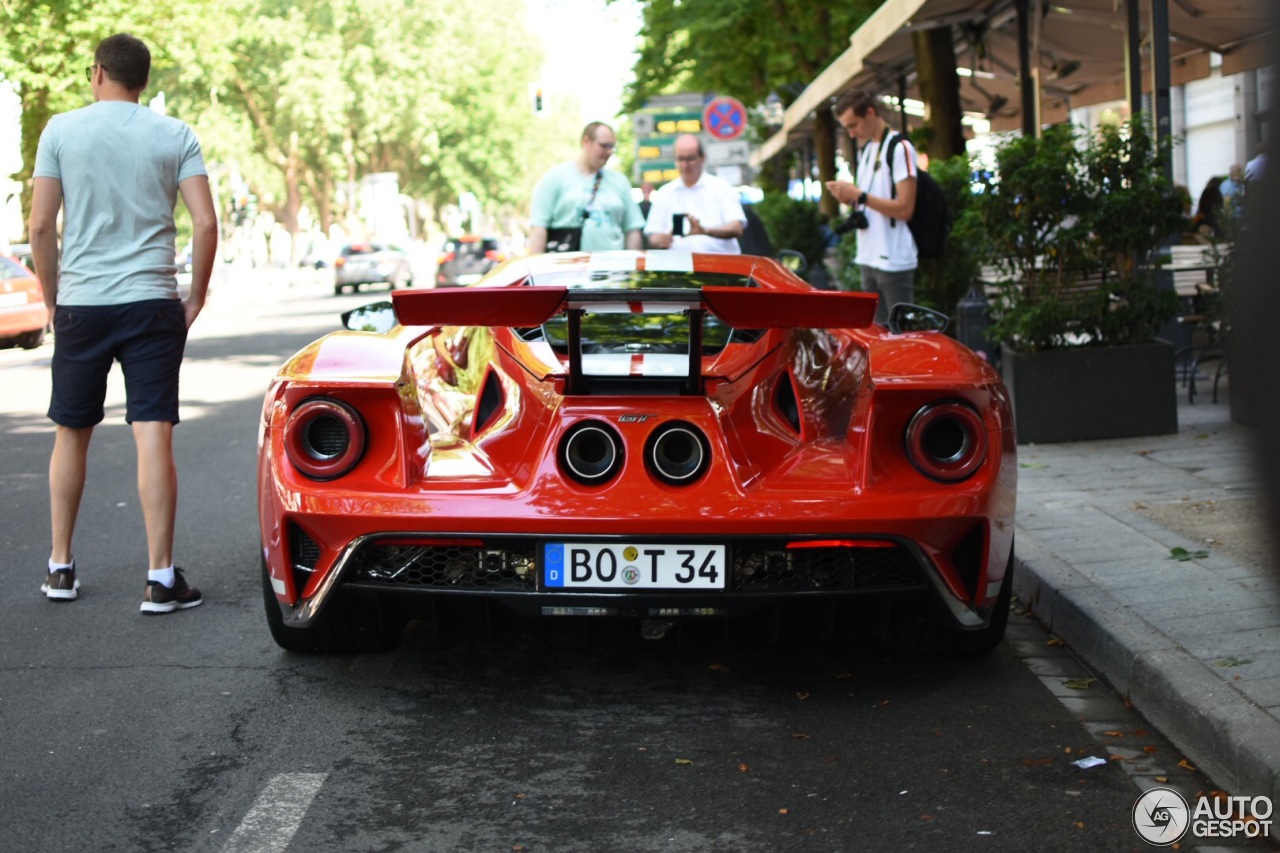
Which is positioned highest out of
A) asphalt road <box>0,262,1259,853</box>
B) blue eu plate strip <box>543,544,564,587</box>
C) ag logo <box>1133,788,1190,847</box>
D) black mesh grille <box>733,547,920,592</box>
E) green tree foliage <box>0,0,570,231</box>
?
green tree foliage <box>0,0,570,231</box>

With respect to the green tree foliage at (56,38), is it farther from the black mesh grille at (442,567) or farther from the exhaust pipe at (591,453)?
the exhaust pipe at (591,453)

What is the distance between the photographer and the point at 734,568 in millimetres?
4090

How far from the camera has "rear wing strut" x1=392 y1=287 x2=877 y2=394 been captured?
4.10 m

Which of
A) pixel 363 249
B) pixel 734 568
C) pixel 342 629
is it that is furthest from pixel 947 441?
pixel 363 249

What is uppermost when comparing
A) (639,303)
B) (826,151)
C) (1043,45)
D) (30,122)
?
(30,122)

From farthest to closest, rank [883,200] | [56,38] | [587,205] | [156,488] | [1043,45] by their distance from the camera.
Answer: [56,38] → [1043,45] → [883,200] → [587,205] → [156,488]

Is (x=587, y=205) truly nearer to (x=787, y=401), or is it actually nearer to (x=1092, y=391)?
(x=1092, y=391)

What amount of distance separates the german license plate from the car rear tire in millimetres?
607

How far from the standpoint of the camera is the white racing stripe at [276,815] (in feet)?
10.8

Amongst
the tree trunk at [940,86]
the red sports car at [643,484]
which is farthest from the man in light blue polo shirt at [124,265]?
the tree trunk at [940,86]

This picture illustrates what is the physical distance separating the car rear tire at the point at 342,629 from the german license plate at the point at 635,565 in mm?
607

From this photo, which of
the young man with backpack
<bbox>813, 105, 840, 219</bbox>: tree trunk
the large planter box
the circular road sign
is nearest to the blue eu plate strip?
the large planter box

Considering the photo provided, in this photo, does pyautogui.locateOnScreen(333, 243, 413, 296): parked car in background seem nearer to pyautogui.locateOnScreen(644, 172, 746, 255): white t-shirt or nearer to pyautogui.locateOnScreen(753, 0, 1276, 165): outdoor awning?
pyautogui.locateOnScreen(753, 0, 1276, 165): outdoor awning

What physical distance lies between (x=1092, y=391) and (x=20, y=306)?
17.4 metres
